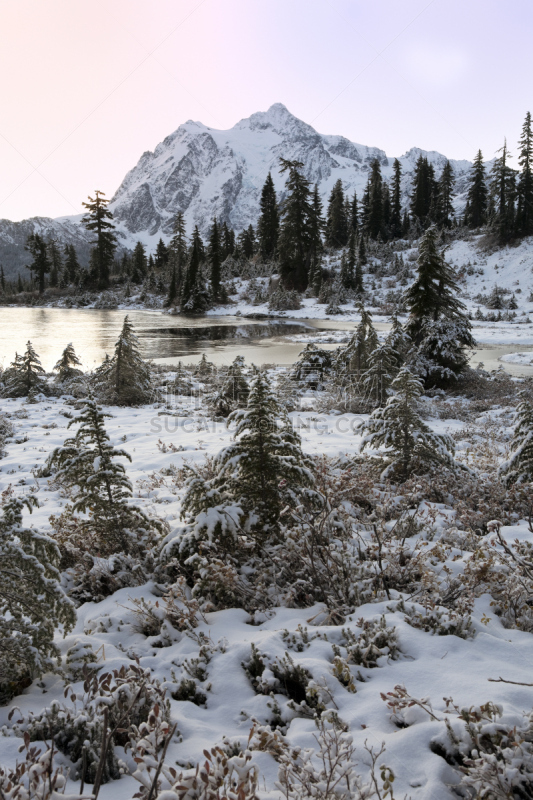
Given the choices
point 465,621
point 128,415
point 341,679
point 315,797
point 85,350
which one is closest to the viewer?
point 315,797

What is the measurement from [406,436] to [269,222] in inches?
2438

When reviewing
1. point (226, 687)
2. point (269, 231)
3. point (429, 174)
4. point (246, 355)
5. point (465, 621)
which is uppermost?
point (429, 174)

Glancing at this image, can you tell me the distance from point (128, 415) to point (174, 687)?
9.03 meters

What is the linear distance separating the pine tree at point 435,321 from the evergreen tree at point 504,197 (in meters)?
42.3

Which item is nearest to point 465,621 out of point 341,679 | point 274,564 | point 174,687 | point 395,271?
point 341,679

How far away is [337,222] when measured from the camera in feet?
214

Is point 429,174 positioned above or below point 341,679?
above

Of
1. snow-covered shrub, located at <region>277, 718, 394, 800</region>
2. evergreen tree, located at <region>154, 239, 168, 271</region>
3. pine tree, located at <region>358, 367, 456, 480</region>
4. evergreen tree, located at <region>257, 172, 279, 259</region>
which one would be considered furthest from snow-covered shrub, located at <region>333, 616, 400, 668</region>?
evergreen tree, located at <region>154, 239, 168, 271</region>

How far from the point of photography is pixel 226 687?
2.93 metres

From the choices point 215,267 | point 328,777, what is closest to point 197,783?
point 328,777

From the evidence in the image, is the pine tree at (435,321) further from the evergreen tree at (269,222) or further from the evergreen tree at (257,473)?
the evergreen tree at (269,222)

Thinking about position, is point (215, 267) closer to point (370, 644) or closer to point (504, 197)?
point (504, 197)

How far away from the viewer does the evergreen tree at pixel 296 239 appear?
51375 millimetres

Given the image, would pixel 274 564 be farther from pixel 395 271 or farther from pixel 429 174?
pixel 429 174
